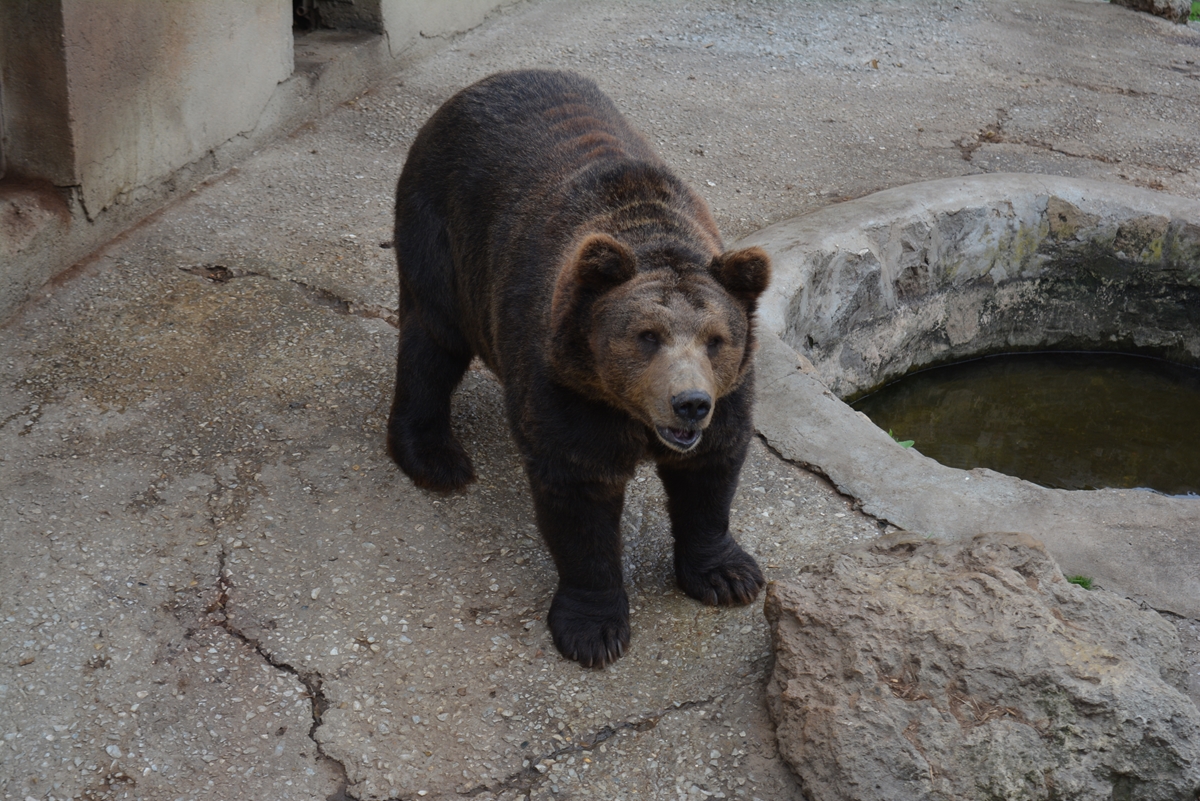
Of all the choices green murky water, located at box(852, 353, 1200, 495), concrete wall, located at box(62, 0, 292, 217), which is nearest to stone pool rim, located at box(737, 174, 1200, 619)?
green murky water, located at box(852, 353, 1200, 495)

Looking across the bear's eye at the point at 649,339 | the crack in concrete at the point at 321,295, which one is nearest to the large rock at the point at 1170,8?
the crack in concrete at the point at 321,295

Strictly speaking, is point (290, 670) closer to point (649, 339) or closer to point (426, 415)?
point (426, 415)

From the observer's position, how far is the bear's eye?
9.48 ft

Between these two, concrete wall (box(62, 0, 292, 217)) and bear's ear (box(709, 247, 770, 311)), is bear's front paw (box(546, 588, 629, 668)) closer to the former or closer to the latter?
bear's ear (box(709, 247, 770, 311))

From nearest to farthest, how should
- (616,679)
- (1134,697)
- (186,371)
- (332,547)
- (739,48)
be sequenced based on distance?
(1134,697)
(616,679)
(332,547)
(186,371)
(739,48)

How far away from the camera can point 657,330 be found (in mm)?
2879

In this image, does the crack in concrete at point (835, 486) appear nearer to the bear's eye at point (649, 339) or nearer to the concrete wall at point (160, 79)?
the bear's eye at point (649, 339)

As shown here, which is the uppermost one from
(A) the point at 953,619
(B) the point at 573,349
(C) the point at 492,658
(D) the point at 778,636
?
(B) the point at 573,349

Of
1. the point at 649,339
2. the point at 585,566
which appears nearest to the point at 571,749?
the point at 585,566

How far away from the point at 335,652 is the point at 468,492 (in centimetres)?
90

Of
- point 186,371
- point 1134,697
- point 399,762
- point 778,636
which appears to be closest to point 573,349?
point 778,636

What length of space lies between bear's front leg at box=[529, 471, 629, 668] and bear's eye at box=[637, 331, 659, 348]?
0.50 meters

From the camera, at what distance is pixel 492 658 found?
11.1ft

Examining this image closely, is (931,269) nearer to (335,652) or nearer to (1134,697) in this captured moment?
(1134,697)
